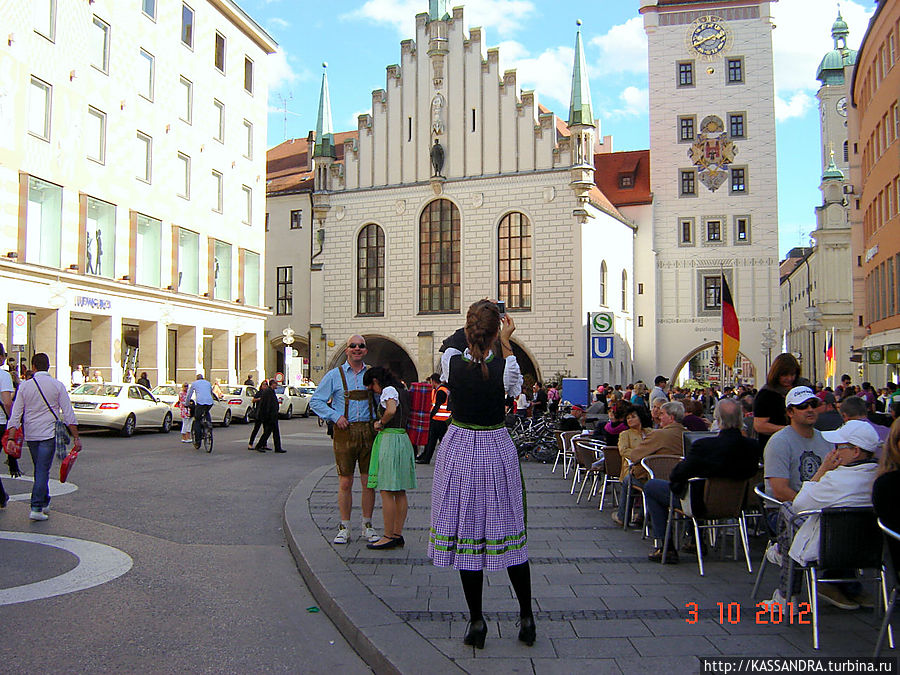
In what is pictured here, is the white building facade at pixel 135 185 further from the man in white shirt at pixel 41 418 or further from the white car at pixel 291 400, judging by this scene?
the man in white shirt at pixel 41 418

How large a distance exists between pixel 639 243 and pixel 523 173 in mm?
9908

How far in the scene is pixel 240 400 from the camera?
3114 centimetres

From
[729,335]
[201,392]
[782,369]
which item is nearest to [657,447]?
[782,369]

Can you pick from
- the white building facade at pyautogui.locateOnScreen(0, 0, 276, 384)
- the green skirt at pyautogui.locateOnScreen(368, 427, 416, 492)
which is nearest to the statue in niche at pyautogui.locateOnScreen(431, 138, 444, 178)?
the white building facade at pyautogui.locateOnScreen(0, 0, 276, 384)

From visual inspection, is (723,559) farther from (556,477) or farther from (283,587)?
(556,477)

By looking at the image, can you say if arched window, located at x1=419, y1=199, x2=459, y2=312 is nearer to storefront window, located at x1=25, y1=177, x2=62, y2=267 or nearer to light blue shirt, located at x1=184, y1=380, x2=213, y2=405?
storefront window, located at x1=25, y1=177, x2=62, y2=267

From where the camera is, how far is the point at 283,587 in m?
6.65

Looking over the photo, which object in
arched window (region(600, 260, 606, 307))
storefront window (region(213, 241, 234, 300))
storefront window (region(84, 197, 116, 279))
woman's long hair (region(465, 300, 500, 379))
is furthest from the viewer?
arched window (region(600, 260, 606, 307))

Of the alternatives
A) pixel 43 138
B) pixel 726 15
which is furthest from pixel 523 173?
pixel 43 138

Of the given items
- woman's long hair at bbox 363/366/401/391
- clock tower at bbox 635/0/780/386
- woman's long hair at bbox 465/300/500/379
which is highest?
clock tower at bbox 635/0/780/386

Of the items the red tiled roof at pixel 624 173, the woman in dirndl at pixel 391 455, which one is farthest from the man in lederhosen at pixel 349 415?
the red tiled roof at pixel 624 173

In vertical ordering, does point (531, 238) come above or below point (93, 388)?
above

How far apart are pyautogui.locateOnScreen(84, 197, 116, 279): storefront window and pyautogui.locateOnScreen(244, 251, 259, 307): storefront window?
1027 cm

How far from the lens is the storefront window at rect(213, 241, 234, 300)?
3816 cm
